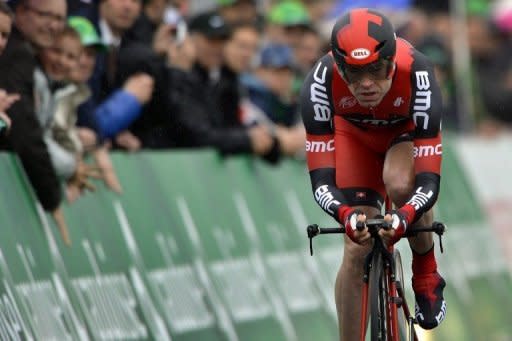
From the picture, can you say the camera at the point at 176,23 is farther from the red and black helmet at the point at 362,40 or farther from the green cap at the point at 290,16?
the red and black helmet at the point at 362,40

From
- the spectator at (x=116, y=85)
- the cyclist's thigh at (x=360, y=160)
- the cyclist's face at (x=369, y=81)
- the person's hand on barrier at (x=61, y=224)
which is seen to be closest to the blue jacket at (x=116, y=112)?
the spectator at (x=116, y=85)

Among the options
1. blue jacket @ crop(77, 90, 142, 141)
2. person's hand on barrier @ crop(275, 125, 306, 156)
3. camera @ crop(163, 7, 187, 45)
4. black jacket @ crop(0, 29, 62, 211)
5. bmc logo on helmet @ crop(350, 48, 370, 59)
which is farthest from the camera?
person's hand on barrier @ crop(275, 125, 306, 156)

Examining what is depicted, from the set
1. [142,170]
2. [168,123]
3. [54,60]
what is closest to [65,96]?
[54,60]

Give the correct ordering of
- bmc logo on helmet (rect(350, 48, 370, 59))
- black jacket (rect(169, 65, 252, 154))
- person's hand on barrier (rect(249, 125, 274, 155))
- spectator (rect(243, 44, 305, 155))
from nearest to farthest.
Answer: bmc logo on helmet (rect(350, 48, 370, 59)), black jacket (rect(169, 65, 252, 154)), person's hand on barrier (rect(249, 125, 274, 155)), spectator (rect(243, 44, 305, 155))

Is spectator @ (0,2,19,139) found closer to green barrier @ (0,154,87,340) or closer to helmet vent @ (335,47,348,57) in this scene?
green barrier @ (0,154,87,340)

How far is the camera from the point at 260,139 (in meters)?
14.7

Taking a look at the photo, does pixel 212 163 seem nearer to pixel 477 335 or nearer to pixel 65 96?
pixel 65 96

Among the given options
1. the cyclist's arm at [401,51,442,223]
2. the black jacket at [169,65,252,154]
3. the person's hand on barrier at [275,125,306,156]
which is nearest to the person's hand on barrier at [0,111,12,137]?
the cyclist's arm at [401,51,442,223]

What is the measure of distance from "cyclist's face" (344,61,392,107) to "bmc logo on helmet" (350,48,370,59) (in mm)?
72

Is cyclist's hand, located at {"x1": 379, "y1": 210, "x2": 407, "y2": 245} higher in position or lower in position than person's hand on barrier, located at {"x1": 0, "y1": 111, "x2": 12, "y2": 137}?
lower

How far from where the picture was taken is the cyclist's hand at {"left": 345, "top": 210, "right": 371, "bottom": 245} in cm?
957

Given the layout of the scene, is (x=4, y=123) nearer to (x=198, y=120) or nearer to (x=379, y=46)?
(x=379, y=46)

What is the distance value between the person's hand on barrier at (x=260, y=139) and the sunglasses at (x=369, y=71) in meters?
4.92

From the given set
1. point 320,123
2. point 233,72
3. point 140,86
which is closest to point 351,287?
point 320,123
